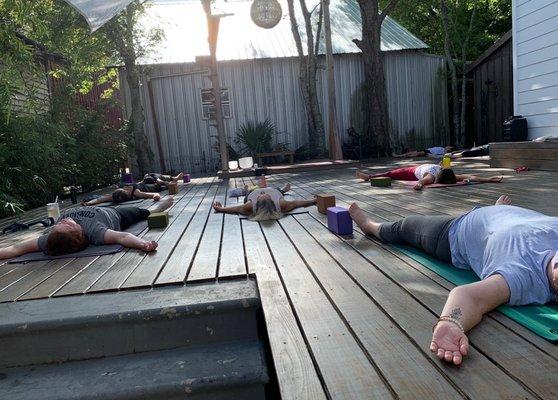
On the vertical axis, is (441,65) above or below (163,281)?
above

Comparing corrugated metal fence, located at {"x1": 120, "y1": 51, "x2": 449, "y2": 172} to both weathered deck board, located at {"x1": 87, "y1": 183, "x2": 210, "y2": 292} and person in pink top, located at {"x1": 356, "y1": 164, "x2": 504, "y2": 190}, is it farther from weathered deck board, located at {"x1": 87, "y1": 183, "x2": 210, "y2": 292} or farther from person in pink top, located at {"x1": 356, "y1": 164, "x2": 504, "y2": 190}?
weathered deck board, located at {"x1": 87, "y1": 183, "x2": 210, "y2": 292}

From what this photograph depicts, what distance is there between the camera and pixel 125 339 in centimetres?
222

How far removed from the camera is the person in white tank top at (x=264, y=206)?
4559 millimetres

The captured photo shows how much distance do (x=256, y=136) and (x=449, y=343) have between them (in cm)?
1120

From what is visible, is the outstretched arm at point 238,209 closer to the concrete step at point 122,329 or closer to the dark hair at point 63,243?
the dark hair at point 63,243

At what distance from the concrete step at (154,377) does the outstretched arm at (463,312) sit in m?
0.74

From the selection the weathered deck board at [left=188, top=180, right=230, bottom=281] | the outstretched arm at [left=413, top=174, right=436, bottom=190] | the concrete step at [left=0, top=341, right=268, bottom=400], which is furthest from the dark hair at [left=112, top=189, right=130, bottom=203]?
the concrete step at [left=0, top=341, right=268, bottom=400]

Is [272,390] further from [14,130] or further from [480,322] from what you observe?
[14,130]

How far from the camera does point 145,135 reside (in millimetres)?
11953

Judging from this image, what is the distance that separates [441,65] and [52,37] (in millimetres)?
10379

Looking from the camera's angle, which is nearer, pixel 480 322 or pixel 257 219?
pixel 480 322

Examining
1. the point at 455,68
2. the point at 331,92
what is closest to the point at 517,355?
the point at 331,92

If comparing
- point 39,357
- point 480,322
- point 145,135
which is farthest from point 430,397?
point 145,135

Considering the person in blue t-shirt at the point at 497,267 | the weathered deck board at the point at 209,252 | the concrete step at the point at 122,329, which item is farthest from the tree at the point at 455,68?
the concrete step at the point at 122,329
